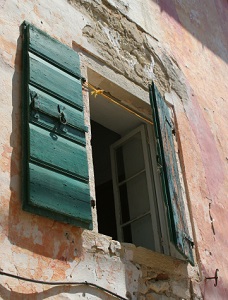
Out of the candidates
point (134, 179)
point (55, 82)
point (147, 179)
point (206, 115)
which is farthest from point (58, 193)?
point (206, 115)

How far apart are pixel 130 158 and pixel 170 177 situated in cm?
74

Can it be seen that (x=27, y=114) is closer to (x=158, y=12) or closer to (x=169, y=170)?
(x=169, y=170)

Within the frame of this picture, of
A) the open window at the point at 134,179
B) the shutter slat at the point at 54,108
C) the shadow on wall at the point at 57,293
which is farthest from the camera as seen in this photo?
the open window at the point at 134,179

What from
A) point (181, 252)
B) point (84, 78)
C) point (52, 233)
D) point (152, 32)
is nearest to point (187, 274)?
point (181, 252)

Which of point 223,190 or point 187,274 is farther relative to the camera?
point 223,190

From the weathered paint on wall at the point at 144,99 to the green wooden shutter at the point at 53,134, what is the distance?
7 centimetres

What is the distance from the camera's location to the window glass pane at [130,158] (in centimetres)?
501

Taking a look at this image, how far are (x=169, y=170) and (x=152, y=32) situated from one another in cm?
155

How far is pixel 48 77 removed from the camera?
3.95 m

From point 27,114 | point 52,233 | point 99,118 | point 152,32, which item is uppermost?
point 152,32

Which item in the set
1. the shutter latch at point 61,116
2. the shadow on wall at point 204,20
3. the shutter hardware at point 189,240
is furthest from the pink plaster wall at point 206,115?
the shutter latch at point 61,116

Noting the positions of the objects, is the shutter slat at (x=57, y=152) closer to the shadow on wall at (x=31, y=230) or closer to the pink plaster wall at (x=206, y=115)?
the shadow on wall at (x=31, y=230)

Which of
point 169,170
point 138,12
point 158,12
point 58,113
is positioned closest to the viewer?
point 58,113

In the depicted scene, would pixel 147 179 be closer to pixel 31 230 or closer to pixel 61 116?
pixel 61 116
